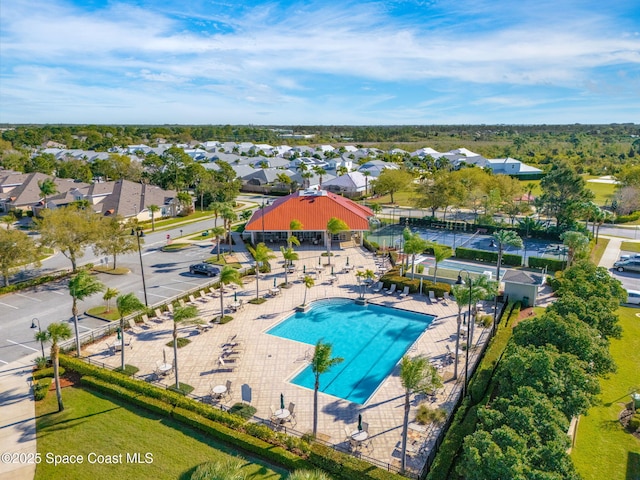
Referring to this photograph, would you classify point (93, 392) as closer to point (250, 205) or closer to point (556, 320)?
point (556, 320)

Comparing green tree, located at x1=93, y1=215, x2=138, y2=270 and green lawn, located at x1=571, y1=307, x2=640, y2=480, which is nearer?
green lawn, located at x1=571, y1=307, x2=640, y2=480

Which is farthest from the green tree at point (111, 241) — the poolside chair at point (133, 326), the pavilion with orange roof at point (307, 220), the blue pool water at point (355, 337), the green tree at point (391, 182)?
the green tree at point (391, 182)

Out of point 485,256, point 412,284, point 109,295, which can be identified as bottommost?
point 412,284

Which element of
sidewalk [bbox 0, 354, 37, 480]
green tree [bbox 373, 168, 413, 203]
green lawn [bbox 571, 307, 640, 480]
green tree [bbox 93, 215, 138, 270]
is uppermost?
green tree [bbox 373, 168, 413, 203]

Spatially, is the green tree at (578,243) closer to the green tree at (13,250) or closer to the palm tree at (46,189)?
the green tree at (13,250)

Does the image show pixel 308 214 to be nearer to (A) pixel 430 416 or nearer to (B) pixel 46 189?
(A) pixel 430 416

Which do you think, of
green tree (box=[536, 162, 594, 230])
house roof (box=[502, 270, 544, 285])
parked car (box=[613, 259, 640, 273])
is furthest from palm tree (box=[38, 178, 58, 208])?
parked car (box=[613, 259, 640, 273])

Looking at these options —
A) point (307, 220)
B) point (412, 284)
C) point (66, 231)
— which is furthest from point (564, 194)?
point (66, 231)

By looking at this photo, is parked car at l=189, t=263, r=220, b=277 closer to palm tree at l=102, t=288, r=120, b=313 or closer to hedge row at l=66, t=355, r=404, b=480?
palm tree at l=102, t=288, r=120, b=313

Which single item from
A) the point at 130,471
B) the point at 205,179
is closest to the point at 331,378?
the point at 130,471
